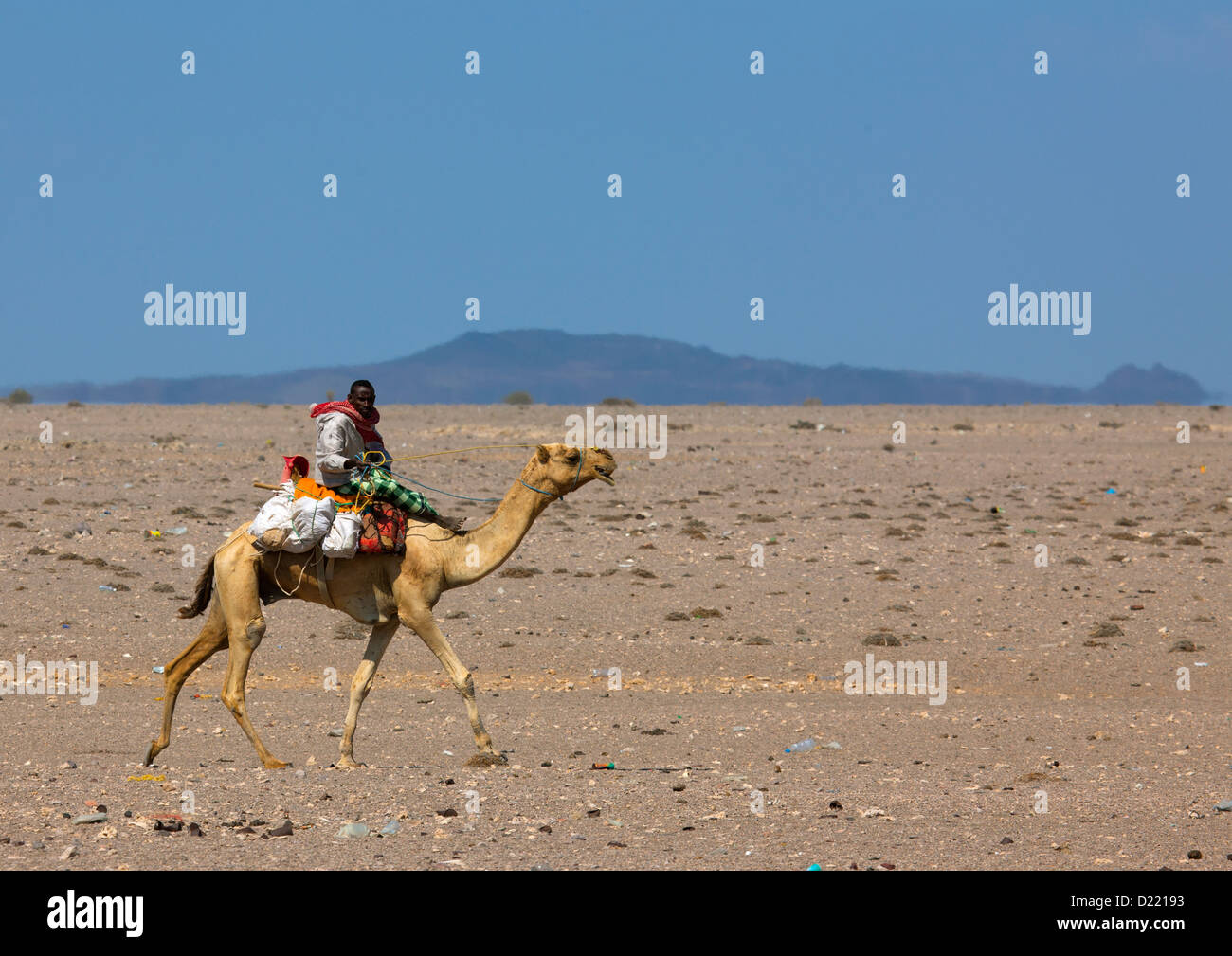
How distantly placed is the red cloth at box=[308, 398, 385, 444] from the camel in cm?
76

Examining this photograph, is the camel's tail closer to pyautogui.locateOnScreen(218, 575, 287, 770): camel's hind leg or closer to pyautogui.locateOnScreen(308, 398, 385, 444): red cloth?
pyautogui.locateOnScreen(218, 575, 287, 770): camel's hind leg

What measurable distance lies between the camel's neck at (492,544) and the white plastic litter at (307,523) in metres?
1.00

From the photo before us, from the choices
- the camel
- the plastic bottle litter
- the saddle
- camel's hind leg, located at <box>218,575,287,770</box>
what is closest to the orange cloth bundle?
the saddle

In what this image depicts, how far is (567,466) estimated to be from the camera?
38.6 ft

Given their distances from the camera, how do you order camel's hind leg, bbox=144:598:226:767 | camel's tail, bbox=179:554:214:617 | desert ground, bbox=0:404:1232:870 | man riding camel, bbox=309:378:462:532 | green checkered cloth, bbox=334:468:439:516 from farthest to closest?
camel's tail, bbox=179:554:214:617 < camel's hind leg, bbox=144:598:226:767 < green checkered cloth, bbox=334:468:439:516 < man riding camel, bbox=309:378:462:532 < desert ground, bbox=0:404:1232:870

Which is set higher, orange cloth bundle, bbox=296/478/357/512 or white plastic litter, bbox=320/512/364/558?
orange cloth bundle, bbox=296/478/357/512

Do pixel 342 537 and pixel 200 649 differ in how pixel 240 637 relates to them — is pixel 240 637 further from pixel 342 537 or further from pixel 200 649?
pixel 342 537

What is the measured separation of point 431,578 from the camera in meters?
11.8

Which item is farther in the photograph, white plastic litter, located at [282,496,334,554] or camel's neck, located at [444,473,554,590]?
camel's neck, located at [444,473,554,590]

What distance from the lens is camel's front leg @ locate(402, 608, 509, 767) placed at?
11.5 meters

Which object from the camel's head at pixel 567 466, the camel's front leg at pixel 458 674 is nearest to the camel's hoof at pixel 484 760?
the camel's front leg at pixel 458 674

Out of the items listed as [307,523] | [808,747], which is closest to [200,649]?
[307,523]
